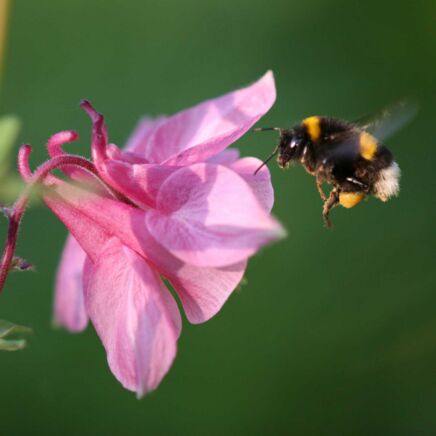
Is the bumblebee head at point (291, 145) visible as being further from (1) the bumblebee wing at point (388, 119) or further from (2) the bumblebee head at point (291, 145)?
(1) the bumblebee wing at point (388, 119)

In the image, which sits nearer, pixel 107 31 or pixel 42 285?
pixel 42 285

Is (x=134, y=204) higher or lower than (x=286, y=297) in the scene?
higher

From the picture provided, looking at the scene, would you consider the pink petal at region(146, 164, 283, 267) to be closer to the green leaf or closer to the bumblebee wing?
the green leaf

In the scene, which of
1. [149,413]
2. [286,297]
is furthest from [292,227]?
[149,413]

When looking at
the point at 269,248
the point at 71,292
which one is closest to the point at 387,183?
the point at 71,292

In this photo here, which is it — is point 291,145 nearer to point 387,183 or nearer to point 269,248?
point 387,183

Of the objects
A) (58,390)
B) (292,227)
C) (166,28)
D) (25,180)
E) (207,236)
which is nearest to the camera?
(207,236)

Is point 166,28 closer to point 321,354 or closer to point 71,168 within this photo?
point 321,354

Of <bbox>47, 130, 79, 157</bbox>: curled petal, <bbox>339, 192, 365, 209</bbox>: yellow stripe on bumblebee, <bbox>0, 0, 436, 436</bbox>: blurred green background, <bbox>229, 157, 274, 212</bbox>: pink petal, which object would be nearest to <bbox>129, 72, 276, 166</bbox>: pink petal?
<bbox>229, 157, 274, 212</bbox>: pink petal
